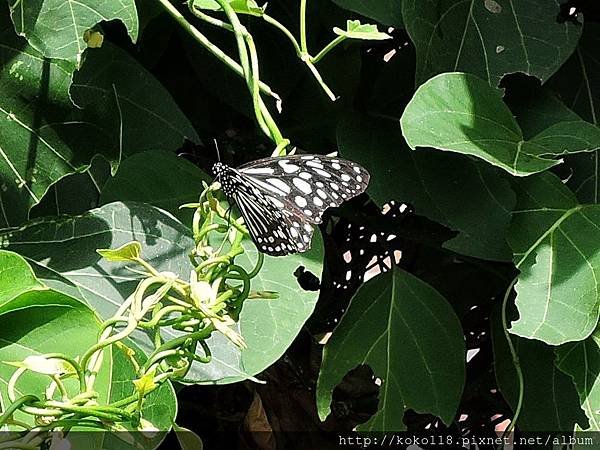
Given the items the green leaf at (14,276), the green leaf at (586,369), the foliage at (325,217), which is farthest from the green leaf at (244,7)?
the green leaf at (586,369)

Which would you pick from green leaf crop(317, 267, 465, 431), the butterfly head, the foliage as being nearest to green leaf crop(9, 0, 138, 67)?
the foliage

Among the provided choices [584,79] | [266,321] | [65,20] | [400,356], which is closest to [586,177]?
[584,79]

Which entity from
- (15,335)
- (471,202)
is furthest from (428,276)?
(15,335)

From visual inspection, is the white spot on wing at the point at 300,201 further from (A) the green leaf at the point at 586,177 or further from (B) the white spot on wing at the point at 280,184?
(A) the green leaf at the point at 586,177

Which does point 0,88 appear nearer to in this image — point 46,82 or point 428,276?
point 46,82

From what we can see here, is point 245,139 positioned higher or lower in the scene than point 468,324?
higher

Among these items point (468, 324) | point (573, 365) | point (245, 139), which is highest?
point (245, 139)

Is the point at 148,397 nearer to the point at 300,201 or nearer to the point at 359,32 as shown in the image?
the point at 300,201
